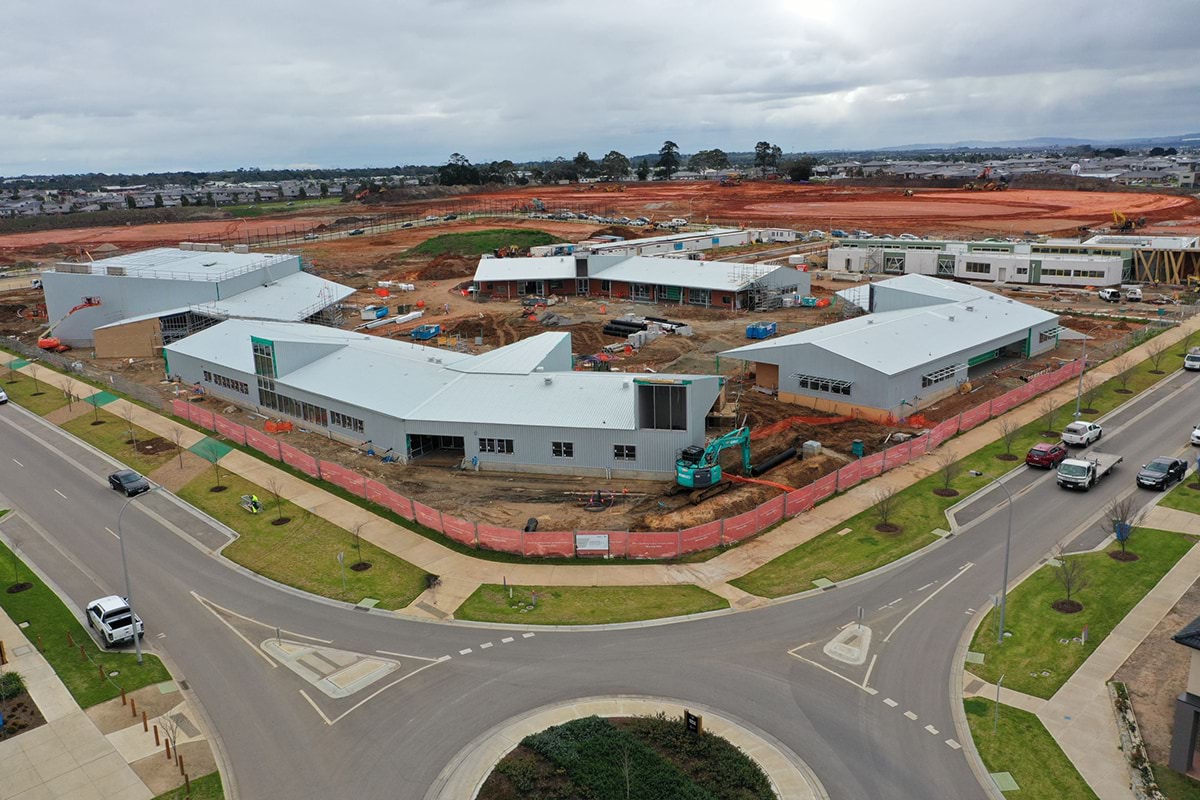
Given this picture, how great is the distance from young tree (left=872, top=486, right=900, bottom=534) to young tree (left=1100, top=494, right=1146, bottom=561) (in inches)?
375

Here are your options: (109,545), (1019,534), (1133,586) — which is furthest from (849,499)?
(109,545)

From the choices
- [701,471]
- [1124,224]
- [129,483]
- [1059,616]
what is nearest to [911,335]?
[701,471]

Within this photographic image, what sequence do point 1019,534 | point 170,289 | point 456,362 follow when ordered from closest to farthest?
point 1019,534, point 456,362, point 170,289

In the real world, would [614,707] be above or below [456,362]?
below

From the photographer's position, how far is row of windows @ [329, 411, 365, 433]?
187 feet

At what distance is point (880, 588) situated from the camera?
123 feet

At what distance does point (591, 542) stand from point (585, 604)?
4.70 m

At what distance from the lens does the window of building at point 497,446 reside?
52000 millimetres

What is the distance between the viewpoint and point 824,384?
62.0 meters

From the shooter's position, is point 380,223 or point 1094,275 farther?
point 380,223

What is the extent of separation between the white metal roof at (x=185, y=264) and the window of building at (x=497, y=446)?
54.1 meters

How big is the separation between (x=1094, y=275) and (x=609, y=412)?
84179 millimetres

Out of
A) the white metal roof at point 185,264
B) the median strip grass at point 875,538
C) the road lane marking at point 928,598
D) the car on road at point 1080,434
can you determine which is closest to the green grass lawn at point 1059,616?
the road lane marking at point 928,598

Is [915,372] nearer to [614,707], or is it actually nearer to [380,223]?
Result: [614,707]
